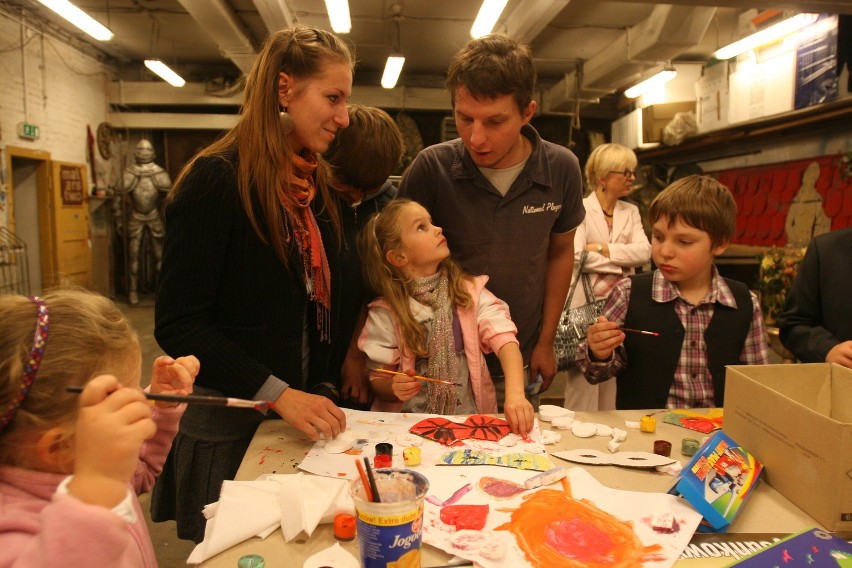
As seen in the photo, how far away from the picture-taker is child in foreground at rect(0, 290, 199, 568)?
734mm

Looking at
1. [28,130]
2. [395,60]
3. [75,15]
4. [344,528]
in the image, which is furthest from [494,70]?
[28,130]

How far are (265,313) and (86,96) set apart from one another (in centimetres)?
899

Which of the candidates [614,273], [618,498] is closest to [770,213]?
[614,273]

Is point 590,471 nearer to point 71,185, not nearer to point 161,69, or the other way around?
point 161,69

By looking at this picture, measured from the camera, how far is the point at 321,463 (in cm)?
131

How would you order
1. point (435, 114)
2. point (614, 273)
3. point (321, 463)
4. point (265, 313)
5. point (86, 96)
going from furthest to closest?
point (435, 114)
point (86, 96)
point (614, 273)
point (265, 313)
point (321, 463)

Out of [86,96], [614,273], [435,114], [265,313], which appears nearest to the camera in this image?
[265,313]

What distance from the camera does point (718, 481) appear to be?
1.16 metres

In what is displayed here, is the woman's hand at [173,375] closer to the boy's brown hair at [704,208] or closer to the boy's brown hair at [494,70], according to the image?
the boy's brown hair at [494,70]

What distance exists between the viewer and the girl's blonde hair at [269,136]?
142 cm

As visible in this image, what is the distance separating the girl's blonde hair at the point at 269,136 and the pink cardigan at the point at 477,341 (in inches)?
18.8

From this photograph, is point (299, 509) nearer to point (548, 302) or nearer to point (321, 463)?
point (321, 463)

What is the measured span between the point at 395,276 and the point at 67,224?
7805 mm

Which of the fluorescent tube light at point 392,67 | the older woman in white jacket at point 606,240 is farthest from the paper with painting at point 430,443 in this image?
the fluorescent tube light at point 392,67
